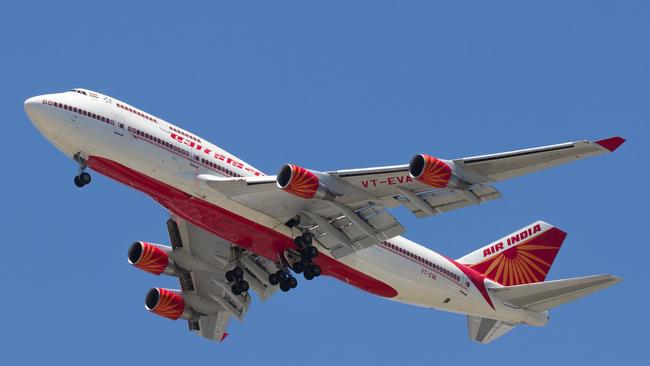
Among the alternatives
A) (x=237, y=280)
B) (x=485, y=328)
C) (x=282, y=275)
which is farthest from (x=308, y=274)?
(x=485, y=328)

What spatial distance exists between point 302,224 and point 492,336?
40.2 ft

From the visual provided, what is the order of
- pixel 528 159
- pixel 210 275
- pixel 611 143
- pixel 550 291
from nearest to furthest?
pixel 611 143 < pixel 528 159 < pixel 550 291 < pixel 210 275

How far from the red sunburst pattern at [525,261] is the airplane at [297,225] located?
60 mm

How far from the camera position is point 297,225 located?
4659cm

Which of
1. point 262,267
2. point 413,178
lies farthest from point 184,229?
point 413,178

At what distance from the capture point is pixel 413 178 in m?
41.1

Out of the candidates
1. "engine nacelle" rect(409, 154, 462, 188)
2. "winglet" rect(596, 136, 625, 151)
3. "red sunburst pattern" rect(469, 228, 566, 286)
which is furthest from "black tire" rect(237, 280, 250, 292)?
"winglet" rect(596, 136, 625, 151)

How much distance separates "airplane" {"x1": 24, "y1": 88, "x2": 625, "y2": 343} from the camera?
4247cm

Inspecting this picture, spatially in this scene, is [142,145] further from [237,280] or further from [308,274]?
[237,280]

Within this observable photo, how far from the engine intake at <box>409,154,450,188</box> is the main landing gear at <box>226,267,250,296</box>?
1218 centimetres

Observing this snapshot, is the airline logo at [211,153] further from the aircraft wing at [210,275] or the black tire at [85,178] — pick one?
the aircraft wing at [210,275]

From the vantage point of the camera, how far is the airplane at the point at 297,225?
42.5 m

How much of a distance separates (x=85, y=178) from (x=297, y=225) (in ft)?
28.2

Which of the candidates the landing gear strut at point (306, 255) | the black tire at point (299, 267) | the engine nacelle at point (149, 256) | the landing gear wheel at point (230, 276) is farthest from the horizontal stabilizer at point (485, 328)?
the engine nacelle at point (149, 256)
